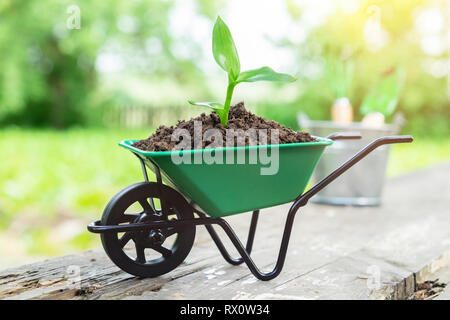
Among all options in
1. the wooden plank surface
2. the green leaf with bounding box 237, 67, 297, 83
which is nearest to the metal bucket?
the wooden plank surface

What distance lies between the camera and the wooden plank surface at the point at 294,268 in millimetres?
1176

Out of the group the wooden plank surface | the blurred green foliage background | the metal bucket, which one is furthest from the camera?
the blurred green foliage background

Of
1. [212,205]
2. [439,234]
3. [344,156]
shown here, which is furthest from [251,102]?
[212,205]

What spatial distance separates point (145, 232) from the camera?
46.4 inches

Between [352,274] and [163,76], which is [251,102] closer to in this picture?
[163,76]

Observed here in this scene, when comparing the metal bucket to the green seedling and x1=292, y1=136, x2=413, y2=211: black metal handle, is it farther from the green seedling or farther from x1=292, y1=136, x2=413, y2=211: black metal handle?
the green seedling

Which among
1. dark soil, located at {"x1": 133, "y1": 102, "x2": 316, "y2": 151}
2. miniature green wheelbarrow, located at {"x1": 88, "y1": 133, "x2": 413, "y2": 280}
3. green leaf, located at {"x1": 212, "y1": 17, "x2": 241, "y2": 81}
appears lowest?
miniature green wheelbarrow, located at {"x1": 88, "y1": 133, "x2": 413, "y2": 280}

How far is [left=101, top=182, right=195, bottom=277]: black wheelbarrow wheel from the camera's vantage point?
1114mm

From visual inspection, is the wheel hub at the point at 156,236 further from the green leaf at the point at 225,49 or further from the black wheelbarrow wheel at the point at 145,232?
the green leaf at the point at 225,49

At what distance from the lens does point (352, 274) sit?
4.41ft

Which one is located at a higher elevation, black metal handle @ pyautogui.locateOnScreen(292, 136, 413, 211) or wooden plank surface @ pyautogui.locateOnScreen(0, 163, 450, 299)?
black metal handle @ pyautogui.locateOnScreen(292, 136, 413, 211)

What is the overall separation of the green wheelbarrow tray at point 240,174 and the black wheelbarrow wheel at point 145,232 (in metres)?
0.05

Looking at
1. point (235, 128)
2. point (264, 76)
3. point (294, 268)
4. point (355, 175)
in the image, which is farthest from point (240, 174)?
point (355, 175)

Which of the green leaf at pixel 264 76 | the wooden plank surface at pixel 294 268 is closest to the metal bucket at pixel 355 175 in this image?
the wooden plank surface at pixel 294 268
